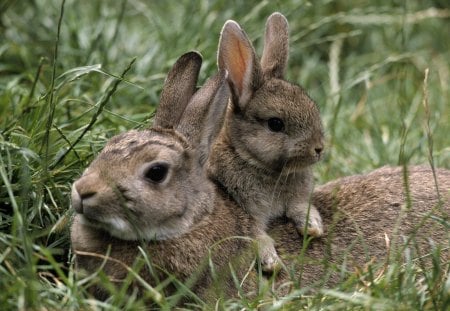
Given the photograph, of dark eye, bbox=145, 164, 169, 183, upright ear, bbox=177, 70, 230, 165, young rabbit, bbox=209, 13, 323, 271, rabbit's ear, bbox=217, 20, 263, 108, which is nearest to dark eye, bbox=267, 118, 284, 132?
young rabbit, bbox=209, 13, 323, 271

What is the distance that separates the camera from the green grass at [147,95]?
5172mm

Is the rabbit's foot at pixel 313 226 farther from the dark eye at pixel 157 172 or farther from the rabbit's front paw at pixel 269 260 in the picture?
the dark eye at pixel 157 172

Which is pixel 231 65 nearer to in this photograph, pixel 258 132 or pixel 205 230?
pixel 258 132

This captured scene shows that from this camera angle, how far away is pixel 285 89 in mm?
6371

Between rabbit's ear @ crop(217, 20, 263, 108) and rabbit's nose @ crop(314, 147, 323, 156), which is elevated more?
rabbit's ear @ crop(217, 20, 263, 108)

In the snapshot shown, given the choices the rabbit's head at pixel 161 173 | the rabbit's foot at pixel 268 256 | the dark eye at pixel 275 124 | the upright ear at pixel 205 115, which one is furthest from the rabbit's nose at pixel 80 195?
the dark eye at pixel 275 124

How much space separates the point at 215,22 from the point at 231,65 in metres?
2.12

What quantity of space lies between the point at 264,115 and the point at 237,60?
42cm

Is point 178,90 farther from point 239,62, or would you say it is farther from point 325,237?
point 325,237

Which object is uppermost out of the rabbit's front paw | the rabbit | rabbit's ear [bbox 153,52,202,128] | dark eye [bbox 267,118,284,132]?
rabbit's ear [bbox 153,52,202,128]

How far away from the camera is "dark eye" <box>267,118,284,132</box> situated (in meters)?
6.25

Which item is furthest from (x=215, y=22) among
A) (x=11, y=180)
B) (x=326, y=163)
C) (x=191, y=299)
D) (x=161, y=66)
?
(x=191, y=299)

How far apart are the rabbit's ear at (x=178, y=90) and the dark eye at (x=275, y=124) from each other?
21.0 inches

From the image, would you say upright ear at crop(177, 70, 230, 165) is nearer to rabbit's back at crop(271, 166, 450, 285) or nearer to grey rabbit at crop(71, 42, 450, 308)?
grey rabbit at crop(71, 42, 450, 308)
